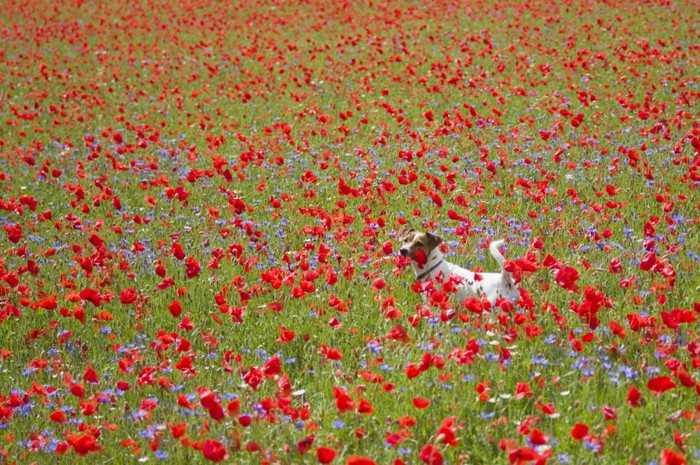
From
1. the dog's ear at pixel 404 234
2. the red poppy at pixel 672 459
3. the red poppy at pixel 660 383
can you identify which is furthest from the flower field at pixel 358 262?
the red poppy at pixel 672 459

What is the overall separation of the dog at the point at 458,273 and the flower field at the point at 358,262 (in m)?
0.18

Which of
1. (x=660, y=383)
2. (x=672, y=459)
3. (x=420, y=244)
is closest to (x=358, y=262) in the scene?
(x=420, y=244)

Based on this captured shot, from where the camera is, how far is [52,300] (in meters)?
5.30

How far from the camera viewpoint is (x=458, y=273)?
5.66 metres

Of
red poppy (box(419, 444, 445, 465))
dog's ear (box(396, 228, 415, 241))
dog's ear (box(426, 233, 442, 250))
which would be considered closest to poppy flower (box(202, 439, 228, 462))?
red poppy (box(419, 444, 445, 465))

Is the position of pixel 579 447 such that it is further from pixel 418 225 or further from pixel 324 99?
pixel 324 99

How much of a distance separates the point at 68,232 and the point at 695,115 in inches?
298

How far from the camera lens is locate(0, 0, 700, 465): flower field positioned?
4.06 m

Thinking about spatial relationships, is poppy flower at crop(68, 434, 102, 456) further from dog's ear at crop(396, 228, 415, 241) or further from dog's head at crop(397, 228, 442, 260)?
dog's ear at crop(396, 228, 415, 241)

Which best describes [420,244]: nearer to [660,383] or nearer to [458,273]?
[458,273]

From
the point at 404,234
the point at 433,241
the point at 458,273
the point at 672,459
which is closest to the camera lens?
the point at 672,459

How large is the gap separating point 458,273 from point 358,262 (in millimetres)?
984

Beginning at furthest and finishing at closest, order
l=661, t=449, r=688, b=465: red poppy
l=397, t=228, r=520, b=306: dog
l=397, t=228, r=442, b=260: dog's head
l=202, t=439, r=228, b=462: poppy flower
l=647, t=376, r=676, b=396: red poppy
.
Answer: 1. l=397, t=228, r=442, b=260: dog's head
2. l=397, t=228, r=520, b=306: dog
3. l=647, t=376, r=676, b=396: red poppy
4. l=202, t=439, r=228, b=462: poppy flower
5. l=661, t=449, r=688, b=465: red poppy

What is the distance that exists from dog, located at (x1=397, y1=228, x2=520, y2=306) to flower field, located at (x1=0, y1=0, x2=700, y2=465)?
176 mm
